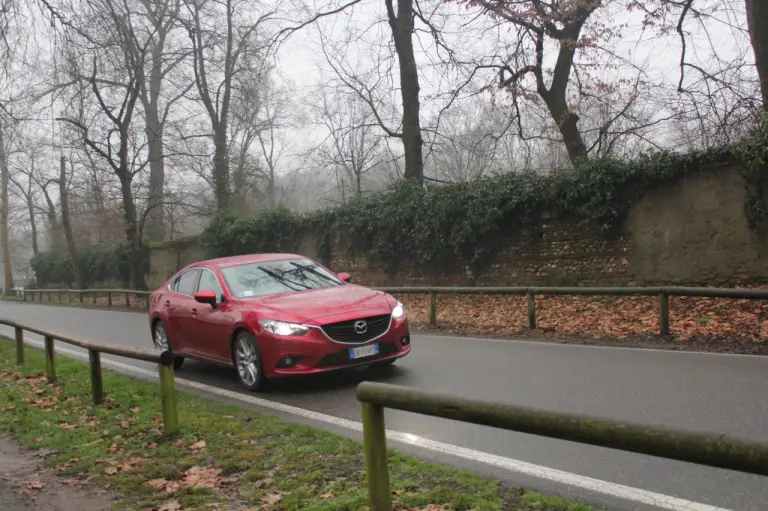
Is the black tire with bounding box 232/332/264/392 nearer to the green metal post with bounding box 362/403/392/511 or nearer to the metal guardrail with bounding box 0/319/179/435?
the metal guardrail with bounding box 0/319/179/435

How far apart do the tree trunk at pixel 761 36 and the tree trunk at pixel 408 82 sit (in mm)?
9764


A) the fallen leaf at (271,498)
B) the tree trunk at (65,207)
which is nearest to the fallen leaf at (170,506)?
the fallen leaf at (271,498)

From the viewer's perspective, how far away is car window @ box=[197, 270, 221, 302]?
8966mm

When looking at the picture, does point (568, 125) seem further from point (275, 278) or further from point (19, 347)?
point (19, 347)

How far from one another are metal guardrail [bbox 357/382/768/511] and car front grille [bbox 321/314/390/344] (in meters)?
3.84

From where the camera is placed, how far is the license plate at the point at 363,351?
768cm

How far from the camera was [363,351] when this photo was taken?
7766mm

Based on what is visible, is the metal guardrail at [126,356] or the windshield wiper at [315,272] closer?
the metal guardrail at [126,356]

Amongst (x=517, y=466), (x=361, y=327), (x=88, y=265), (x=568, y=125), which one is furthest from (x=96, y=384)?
(x=88, y=265)

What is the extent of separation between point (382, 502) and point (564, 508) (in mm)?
1063

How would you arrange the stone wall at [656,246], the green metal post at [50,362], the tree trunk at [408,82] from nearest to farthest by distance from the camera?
the green metal post at [50,362]
the stone wall at [656,246]
the tree trunk at [408,82]

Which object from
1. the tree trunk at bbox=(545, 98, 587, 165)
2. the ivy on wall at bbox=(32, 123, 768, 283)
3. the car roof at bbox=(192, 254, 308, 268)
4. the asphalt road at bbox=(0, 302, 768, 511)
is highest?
the tree trunk at bbox=(545, 98, 587, 165)

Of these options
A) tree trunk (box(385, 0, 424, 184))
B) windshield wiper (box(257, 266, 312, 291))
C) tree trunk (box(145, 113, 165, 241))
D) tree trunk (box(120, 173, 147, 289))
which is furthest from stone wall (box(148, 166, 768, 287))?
tree trunk (box(120, 173, 147, 289))

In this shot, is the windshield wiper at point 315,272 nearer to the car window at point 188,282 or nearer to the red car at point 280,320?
the red car at point 280,320
